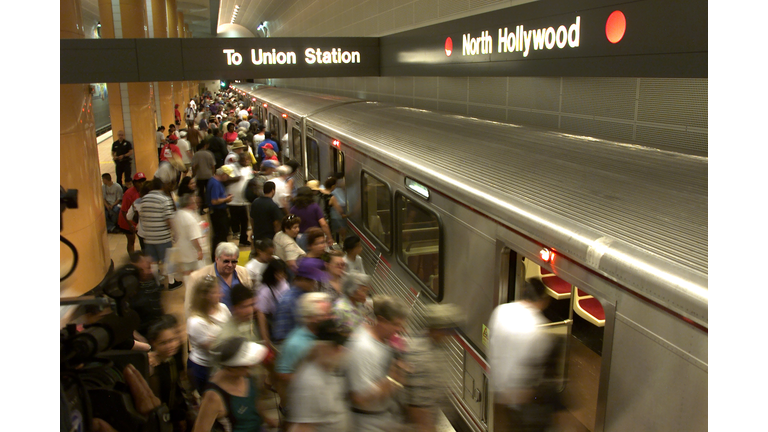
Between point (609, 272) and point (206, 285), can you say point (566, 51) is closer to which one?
point (609, 272)

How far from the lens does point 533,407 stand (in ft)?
10.4

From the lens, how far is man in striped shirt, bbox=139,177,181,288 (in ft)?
21.2

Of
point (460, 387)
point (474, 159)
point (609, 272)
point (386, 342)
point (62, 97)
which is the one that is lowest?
point (460, 387)

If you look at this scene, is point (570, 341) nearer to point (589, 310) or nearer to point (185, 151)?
point (589, 310)

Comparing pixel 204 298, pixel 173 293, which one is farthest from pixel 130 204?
pixel 204 298

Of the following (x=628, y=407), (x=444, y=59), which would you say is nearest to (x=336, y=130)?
(x=444, y=59)

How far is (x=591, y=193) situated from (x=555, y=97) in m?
3.37

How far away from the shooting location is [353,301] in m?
4.44

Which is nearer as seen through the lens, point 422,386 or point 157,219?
point 422,386

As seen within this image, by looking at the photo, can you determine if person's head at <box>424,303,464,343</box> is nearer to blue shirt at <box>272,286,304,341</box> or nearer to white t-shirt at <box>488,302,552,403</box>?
white t-shirt at <box>488,302,552,403</box>

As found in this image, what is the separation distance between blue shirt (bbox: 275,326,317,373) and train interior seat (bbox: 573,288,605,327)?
3.26 meters

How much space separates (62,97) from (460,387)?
6.59 metres

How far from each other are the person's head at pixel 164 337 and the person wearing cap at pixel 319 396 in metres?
0.88

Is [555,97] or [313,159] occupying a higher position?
[555,97]
